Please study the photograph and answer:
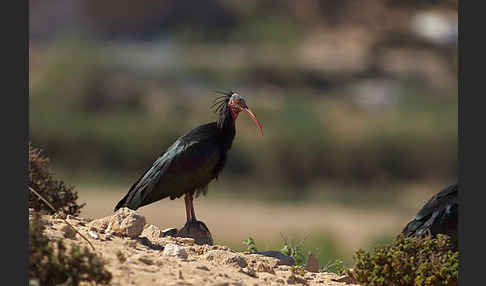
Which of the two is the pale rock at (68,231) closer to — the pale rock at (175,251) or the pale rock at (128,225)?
the pale rock at (128,225)

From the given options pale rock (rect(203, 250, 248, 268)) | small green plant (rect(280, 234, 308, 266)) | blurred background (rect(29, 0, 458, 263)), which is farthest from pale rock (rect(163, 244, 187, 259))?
blurred background (rect(29, 0, 458, 263))

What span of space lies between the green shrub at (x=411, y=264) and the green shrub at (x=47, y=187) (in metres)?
3.42

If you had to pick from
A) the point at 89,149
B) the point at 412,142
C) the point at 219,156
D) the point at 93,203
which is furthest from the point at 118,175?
the point at 219,156

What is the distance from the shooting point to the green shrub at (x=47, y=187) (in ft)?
29.8

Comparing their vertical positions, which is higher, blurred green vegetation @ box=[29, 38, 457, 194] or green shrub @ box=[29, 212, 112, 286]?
blurred green vegetation @ box=[29, 38, 457, 194]

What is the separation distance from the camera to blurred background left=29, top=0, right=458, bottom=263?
2802 cm

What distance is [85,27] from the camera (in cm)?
6175

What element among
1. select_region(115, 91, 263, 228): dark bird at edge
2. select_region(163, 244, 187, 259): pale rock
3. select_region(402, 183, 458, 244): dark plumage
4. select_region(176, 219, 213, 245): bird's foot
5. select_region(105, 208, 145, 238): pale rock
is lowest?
select_region(163, 244, 187, 259): pale rock

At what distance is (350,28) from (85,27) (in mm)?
19502

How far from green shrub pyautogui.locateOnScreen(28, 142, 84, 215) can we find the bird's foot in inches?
53.4

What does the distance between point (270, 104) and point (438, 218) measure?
3559 centimetres

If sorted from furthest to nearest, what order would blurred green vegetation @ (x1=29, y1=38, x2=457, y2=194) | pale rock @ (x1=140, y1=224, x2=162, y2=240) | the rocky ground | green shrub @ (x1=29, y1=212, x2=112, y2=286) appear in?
blurred green vegetation @ (x1=29, y1=38, x2=457, y2=194) → pale rock @ (x1=140, y1=224, x2=162, y2=240) → the rocky ground → green shrub @ (x1=29, y1=212, x2=112, y2=286)

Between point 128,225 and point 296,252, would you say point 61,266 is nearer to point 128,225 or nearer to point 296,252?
point 128,225

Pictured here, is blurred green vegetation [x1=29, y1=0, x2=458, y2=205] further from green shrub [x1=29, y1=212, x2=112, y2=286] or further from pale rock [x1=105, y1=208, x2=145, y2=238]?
green shrub [x1=29, y1=212, x2=112, y2=286]
